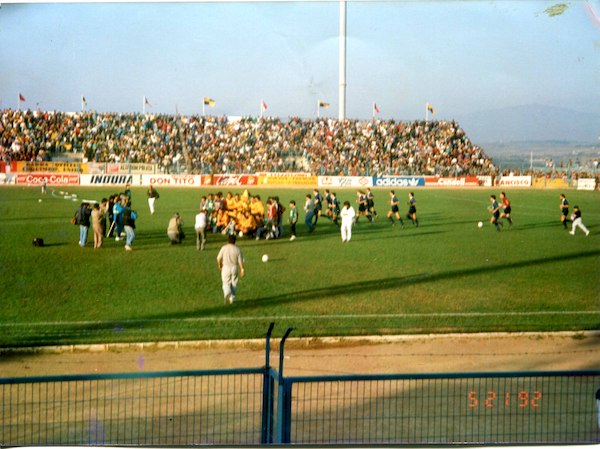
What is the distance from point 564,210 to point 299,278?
4239 millimetres

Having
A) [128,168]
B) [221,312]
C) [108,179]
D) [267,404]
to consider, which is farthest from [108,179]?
[267,404]

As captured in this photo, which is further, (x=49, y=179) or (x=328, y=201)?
(x=328, y=201)

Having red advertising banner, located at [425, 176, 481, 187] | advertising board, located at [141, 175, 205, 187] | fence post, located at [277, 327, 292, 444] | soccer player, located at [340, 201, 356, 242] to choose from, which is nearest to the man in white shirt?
advertising board, located at [141, 175, 205, 187]

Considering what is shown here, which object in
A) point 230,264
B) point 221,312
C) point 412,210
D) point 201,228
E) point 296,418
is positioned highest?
point 412,210

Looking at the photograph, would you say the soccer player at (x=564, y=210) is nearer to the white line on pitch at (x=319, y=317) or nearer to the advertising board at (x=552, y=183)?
the advertising board at (x=552, y=183)

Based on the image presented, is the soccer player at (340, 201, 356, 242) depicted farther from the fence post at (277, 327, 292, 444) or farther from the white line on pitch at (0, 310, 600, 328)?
the fence post at (277, 327, 292, 444)

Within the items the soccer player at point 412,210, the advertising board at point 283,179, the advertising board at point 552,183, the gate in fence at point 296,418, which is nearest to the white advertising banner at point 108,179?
the advertising board at point 283,179

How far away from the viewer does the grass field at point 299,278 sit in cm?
904

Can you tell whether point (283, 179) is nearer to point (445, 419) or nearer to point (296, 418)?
point (296, 418)

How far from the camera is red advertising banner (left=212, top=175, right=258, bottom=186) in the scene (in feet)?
30.9

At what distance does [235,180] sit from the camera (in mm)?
9578

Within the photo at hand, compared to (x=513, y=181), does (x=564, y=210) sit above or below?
below

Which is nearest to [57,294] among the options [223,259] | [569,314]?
[223,259]

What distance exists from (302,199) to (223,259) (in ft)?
5.69
